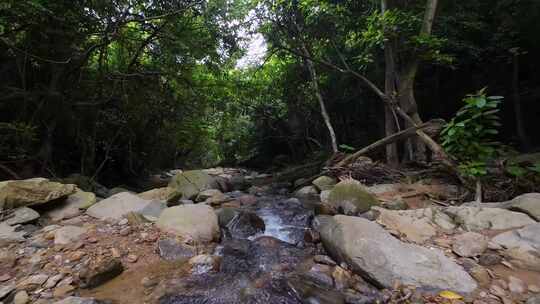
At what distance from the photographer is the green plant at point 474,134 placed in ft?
11.3

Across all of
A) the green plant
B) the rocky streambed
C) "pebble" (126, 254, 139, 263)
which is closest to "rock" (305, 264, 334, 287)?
the rocky streambed

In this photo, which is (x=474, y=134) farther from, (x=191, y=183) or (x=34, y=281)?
(x=191, y=183)

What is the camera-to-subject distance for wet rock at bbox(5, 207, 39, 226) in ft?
10.6

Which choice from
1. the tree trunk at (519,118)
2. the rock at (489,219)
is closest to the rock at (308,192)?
the rock at (489,219)

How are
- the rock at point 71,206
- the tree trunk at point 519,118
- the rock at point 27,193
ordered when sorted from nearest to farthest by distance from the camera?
the rock at point 27,193 → the rock at point 71,206 → the tree trunk at point 519,118

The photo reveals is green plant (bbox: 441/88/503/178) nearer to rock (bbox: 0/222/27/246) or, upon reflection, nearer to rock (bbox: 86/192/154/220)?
rock (bbox: 86/192/154/220)

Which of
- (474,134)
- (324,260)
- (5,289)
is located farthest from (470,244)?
(5,289)

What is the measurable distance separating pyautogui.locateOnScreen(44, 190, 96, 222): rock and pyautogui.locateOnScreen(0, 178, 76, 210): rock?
6.7 inches

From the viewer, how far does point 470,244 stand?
2.65m

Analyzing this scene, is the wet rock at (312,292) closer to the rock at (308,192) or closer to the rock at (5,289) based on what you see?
the rock at (5,289)

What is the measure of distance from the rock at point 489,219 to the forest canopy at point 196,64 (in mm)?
3779

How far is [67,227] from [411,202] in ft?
18.7

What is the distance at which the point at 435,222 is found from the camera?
327cm

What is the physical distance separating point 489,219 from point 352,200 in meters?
1.96
